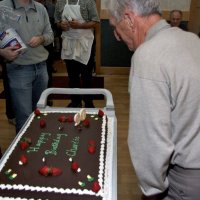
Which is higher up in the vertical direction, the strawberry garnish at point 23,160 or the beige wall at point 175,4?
the beige wall at point 175,4

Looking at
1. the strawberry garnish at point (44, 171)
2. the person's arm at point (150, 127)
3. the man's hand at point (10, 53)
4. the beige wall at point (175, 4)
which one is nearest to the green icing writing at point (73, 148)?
the strawberry garnish at point (44, 171)

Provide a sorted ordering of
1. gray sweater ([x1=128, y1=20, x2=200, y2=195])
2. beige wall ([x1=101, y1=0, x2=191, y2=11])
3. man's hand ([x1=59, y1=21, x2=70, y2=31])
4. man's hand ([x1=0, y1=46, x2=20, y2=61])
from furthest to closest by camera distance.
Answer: beige wall ([x1=101, y1=0, x2=191, y2=11])
man's hand ([x1=59, y1=21, x2=70, y2=31])
man's hand ([x1=0, y1=46, x2=20, y2=61])
gray sweater ([x1=128, y1=20, x2=200, y2=195])

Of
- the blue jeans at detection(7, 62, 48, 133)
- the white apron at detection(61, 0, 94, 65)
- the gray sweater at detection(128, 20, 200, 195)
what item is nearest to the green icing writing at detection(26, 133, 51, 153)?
the gray sweater at detection(128, 20, 200, 195)

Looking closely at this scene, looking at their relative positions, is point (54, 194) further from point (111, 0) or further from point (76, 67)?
point (76, 67)

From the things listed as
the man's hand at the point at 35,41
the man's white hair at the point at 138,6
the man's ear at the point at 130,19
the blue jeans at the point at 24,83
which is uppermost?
the man's white hair at the point at 138,6

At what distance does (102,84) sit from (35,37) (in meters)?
2.64

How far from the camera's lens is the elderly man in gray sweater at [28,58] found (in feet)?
6.47

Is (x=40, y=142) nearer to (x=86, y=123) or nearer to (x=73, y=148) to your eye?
(x=73, y=148)

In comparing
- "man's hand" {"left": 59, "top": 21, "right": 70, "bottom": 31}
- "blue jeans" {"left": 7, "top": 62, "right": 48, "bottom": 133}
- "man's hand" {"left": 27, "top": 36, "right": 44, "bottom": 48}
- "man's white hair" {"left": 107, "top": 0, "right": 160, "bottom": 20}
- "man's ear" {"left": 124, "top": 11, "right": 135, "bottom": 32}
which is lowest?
"blue jeans" {"left": 7, "top": 62, "right": 48, "bottom": 133}

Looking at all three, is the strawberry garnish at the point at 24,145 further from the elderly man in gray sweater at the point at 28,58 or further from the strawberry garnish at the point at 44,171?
the elderly man in gray sweater at the point at 28,58

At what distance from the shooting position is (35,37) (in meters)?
2.02

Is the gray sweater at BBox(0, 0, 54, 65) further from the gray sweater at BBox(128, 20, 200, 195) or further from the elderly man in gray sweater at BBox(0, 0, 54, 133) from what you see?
the gray sweater at BBox(128, 20, 200, 195)

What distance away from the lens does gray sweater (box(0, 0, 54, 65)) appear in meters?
1.96

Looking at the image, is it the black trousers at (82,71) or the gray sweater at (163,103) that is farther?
the black trousers at (82,71)
